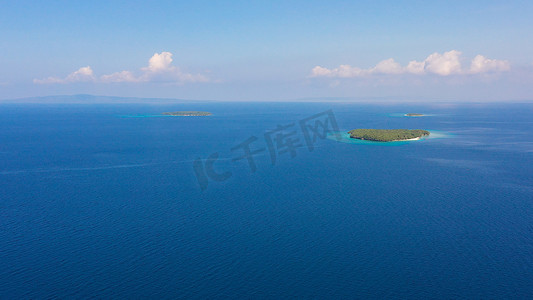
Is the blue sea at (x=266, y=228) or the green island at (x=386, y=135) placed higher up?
the green island at (x=386, y=135)

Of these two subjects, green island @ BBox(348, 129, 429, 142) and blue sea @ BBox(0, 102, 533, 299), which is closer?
blue sea @ BBox(0, 102, 533, 299)

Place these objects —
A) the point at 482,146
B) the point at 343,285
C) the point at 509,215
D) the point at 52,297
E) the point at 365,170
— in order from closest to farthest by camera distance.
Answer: the point at 52,297
the point at 343,285
the point at 509,215
the point at 365,170
the point at 482,146

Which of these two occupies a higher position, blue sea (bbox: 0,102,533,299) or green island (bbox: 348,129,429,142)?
green island (bbox: 348,129,429,142)

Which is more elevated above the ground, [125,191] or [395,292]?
[125,191]

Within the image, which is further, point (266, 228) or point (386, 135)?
point (386, 135)

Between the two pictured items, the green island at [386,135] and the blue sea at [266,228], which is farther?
→ the green island at [386,135]

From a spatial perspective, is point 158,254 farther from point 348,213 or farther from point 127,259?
point 348,213

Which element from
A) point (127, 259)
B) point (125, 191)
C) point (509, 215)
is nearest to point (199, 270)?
point (127, 259)

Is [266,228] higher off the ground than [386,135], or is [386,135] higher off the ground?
[386,135]
